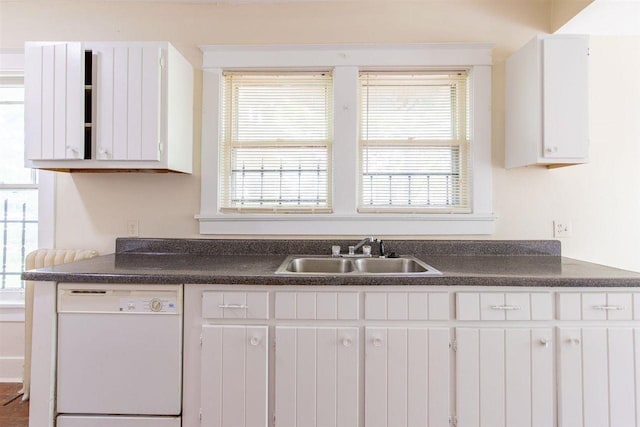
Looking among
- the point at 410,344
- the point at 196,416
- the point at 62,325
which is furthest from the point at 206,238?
the point at 410,344

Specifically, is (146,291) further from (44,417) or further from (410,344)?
(410,344)

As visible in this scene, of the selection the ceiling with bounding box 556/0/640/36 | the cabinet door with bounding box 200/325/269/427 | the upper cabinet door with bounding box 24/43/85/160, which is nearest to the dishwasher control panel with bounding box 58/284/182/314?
the cabinet door with bounding box 200/325/269/427

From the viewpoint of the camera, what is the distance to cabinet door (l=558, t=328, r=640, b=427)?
1661 mm

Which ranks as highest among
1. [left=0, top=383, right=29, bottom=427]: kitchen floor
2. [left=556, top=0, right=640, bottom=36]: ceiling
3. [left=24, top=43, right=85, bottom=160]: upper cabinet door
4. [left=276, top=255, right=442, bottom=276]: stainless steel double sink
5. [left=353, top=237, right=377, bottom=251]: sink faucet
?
[left=556, top=0, right=640, bottom=36]: ceiling

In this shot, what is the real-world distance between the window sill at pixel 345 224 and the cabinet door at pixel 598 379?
2.86 feet

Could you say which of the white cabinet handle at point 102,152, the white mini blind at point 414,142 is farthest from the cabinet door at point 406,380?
the white cabinet handle at point 102,152

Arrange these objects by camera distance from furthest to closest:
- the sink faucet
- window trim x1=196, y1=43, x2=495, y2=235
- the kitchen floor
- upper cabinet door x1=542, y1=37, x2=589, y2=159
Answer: window trim x1=196, y1=43, x2=495, y2=235 → the sink faucet → the kitchen floor → upper cabinet door x1=542, y1=37, x2=589, y2=159

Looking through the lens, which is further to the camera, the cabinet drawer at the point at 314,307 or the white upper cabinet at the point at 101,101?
the white upper cabinet at the point at 101,101

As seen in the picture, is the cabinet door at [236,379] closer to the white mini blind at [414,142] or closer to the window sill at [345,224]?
the window sill at [345,224]

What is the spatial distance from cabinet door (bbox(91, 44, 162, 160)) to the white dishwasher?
0.81m

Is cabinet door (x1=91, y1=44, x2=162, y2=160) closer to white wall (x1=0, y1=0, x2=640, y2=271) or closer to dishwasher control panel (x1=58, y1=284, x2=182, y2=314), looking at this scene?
white wall (x1=0, y1=0, x2=640, y2=271)

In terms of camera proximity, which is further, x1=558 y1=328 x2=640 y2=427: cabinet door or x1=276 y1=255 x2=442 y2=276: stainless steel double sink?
x1=276 y1=255 x2=442 y2=276: stainless steel double sink

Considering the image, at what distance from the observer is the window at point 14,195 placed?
2.59 metres

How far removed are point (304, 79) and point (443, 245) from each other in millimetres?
1428
